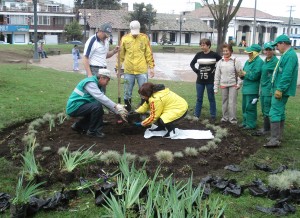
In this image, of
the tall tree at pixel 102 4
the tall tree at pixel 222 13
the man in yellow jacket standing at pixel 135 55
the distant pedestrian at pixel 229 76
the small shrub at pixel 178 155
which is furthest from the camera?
the tall tree at pixel 102 4

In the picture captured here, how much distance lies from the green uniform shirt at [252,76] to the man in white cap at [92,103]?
2.61m

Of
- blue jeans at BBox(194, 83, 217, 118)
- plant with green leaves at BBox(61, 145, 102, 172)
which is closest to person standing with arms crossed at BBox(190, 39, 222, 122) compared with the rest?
blue jeans at BBox(194, 83, 217, 118)

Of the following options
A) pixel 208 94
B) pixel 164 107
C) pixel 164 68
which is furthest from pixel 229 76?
pixel 164 68

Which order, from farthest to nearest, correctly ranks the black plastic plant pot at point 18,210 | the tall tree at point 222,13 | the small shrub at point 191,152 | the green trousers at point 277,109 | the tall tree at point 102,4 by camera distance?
the tall tree at point 102,4
the tall tree at point 222,13
the green trousers at point 277,109
the small shrub at point 191,152
the black plastic plant pot at point 18,210

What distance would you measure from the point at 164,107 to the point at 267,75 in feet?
6.80

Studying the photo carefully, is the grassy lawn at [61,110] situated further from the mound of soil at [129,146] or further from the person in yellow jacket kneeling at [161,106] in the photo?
the person in yellow jacket kneeling at [161,106]

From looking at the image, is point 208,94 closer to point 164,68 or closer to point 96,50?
point 96,50

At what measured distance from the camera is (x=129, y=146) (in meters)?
6.47

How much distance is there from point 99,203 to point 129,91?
170 inches

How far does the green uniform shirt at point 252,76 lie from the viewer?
7789 mm

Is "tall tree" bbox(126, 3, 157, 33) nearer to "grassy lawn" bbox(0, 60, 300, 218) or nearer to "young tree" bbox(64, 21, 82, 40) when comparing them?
"young tree" bbox(64, 21, 82, 40)

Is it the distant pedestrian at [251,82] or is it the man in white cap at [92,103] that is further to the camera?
the distant pedestrian at [251,82]

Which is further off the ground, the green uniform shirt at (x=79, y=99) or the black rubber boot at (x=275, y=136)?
the green uniform shirt at (x=79, y=99)

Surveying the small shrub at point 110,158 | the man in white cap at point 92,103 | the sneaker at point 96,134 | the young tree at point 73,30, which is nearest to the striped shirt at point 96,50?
the man in white cap at point 92,103
